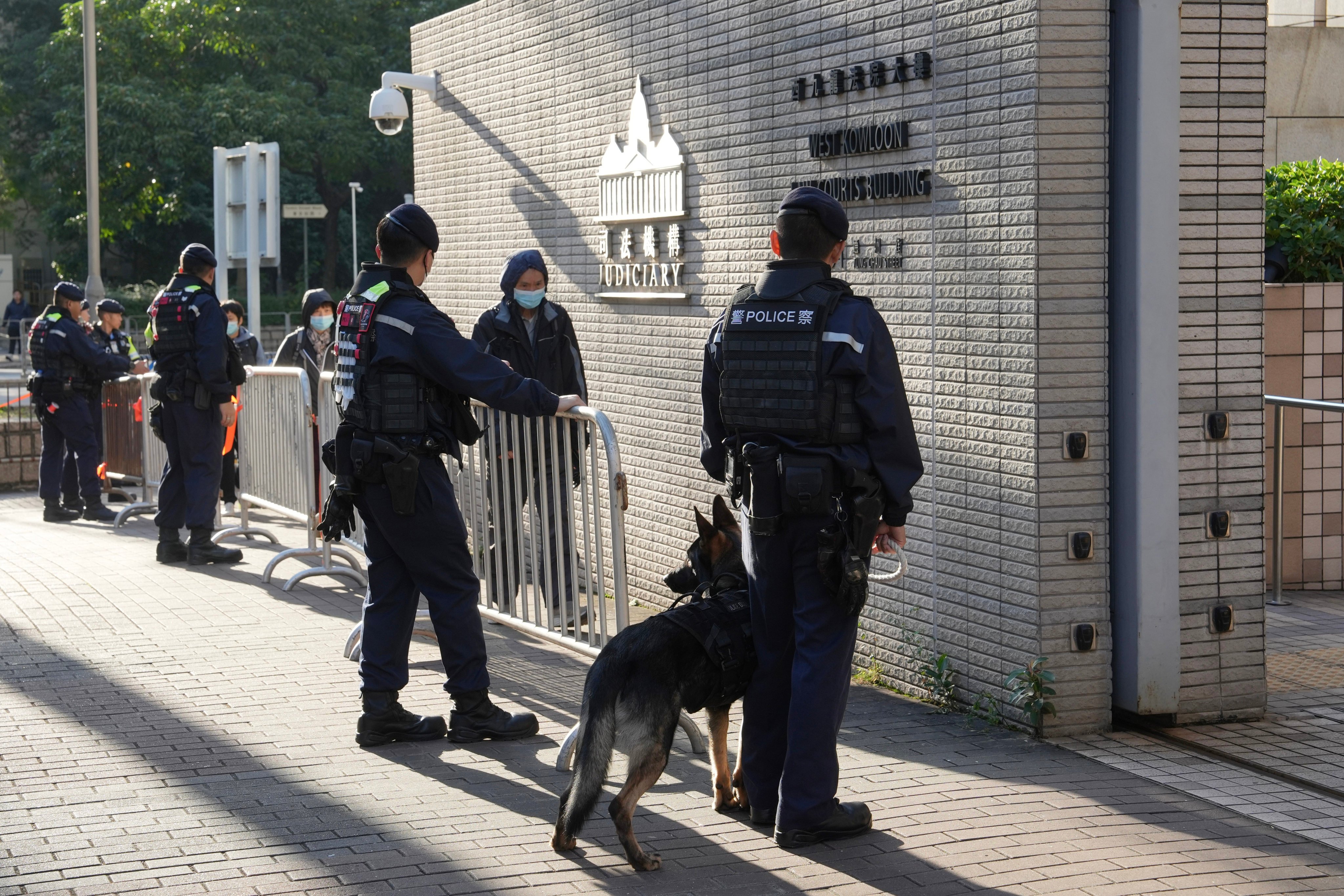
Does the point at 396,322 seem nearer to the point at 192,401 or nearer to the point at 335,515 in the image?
the point at 335,515

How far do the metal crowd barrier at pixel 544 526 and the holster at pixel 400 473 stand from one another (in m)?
0.77

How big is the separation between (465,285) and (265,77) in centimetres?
3074

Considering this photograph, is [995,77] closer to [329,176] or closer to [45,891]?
[45,891]

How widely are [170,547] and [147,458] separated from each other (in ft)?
8.59

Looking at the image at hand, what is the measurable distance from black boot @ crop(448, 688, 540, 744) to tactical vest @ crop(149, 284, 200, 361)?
4.91 metres

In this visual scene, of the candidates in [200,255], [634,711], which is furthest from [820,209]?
[200,255]

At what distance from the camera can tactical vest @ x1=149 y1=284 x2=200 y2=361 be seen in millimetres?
10086

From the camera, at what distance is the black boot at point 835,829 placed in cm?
481

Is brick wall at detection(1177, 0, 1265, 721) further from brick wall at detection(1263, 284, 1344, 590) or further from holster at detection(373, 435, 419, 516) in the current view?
holster at detection(373, 435, 419, 516)

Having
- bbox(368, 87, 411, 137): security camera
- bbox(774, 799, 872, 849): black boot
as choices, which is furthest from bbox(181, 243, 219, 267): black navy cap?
bbox(774, 799, 872, 849): black boot

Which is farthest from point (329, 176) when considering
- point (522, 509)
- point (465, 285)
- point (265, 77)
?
point (522, 509)

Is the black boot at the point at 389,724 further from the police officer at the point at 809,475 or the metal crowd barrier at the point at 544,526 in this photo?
the police officer at the point at 809,475

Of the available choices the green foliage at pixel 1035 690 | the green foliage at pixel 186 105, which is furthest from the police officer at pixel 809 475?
the green foliage at pixel 186 105

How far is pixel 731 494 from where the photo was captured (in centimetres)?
500
